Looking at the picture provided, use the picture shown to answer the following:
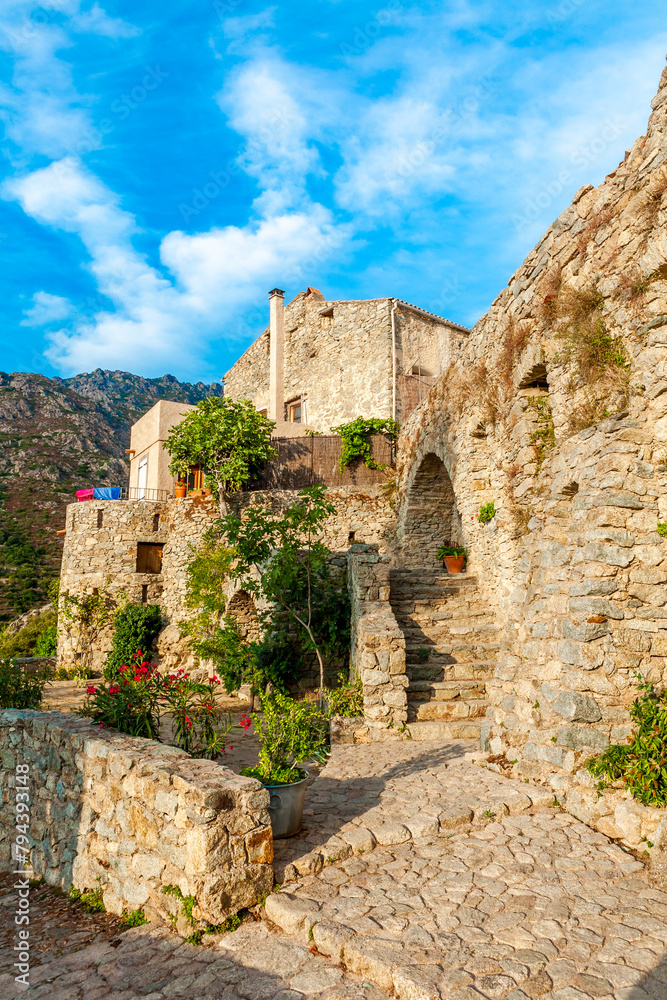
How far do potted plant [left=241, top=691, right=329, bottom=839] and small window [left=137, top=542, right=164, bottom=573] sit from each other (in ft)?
47.4

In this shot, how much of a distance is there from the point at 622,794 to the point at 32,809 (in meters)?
5.00

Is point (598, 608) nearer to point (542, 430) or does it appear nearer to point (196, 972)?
point (196, 972)

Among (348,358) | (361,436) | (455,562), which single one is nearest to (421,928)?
(455,562)

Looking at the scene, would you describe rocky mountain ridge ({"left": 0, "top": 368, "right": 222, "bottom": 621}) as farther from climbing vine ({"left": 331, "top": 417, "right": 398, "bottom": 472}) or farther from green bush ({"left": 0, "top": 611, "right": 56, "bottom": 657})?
climbing vine ({"left": 331, "top": 417, "right": 398, "bottom": 472})

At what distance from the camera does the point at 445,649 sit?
834 cm

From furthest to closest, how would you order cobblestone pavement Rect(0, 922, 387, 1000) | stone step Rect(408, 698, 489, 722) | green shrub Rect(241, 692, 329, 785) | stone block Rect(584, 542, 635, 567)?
stone step Rect(408, 698, 489, 722) < stone block Rect(584, 542, 635, 567) < green shrub Rect(241, 692, 329, 785) < cobblestone pavement Rect(0, 922, 387, 1000)

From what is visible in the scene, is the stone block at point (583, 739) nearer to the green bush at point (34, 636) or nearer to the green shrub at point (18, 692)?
the green shrub at point (18, 692)

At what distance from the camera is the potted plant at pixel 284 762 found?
4.07 metres

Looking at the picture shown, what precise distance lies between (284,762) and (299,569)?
5.26 metres

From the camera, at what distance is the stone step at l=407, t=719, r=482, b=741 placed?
693 cm

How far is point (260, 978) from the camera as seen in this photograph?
282cm

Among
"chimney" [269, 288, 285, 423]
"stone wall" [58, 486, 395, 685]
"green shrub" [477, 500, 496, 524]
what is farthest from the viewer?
"chimney" [269, 288, 285, 423]

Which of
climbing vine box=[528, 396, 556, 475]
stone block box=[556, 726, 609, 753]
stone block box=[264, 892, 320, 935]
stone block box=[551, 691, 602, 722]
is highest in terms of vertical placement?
climbing vine box=[528, 396, 556, 475]

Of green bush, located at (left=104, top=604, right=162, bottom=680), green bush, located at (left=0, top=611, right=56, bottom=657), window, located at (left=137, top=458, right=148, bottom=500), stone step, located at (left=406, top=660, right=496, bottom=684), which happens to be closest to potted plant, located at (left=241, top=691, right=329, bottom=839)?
stone step, located at (left=406, top=660, right=496, bottom=684)
